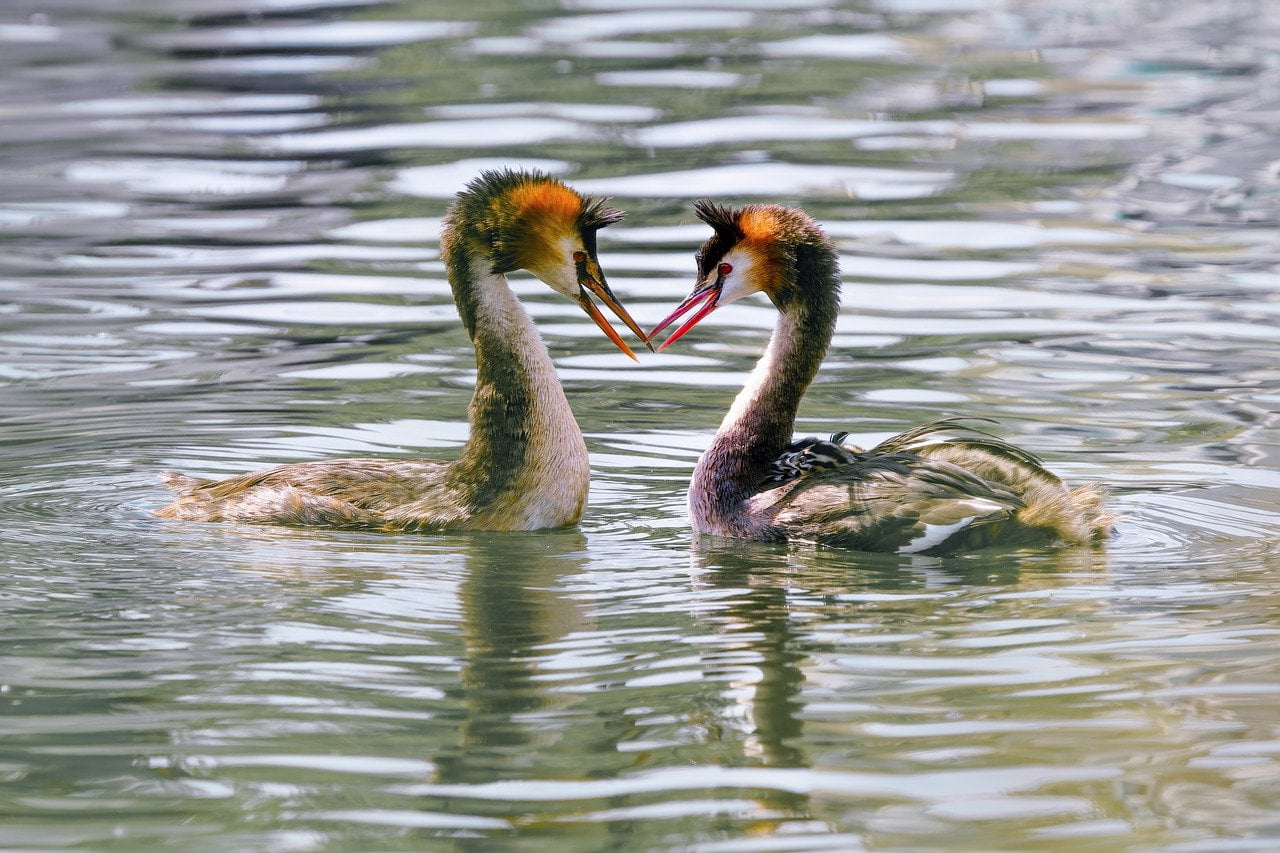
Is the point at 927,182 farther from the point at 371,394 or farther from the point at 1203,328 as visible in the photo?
the point at 371,394

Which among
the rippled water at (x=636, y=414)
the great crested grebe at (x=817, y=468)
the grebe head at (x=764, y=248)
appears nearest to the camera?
the rippled water at (x=636, y=414)

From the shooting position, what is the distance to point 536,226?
8797 mm

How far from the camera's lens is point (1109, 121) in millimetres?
17469

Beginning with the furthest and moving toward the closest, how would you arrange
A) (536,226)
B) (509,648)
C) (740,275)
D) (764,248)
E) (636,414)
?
(636,414)
(740,275)
(764,248)
(536,226)
(509,648)

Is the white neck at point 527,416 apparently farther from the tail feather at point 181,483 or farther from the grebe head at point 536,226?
the tail feather at point 181,483

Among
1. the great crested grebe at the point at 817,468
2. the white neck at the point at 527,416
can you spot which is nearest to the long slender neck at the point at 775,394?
the great crested grebe at the point at 817,468

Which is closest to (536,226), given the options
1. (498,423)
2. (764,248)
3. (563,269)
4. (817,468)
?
(563,269)

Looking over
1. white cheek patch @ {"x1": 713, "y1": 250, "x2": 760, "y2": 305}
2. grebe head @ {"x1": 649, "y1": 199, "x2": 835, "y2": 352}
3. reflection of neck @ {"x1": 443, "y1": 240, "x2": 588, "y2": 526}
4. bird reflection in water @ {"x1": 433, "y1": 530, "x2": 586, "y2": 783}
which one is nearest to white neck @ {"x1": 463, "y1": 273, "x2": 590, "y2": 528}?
reflection of neck @ {"x1": 443, "y1": 240, "x2": 588, "y2": 526}

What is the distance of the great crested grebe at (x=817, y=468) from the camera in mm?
8062

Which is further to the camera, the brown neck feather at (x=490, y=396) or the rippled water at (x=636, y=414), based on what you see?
the brown neck feather at (x=490, y=396)

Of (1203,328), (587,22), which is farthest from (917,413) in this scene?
(587,22)

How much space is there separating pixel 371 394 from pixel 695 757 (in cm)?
580

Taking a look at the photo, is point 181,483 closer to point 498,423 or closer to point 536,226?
point 498,423

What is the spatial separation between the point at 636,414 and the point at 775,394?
2.15 m
